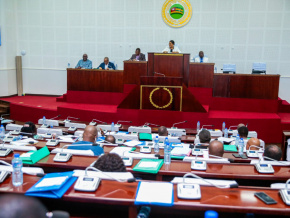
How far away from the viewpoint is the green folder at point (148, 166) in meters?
3.00

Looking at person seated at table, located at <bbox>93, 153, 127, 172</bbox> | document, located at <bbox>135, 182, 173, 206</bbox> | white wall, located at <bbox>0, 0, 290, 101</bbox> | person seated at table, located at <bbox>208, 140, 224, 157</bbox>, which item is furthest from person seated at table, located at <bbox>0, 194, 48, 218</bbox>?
white wall, located at <bbox>0, 0, 290, 101</bbox>

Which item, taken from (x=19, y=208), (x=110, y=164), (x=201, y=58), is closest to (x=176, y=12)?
(x=201, y=58)

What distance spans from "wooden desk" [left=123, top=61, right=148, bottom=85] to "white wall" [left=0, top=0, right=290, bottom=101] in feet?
8.55

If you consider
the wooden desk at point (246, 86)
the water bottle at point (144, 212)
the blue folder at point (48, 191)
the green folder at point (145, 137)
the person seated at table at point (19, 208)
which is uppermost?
the wooden desk at point (246, 86)

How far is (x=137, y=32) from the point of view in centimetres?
1055

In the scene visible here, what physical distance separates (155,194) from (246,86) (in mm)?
6587

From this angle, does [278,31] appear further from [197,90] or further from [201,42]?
[197,90]

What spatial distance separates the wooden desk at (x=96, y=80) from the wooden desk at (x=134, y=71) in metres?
0.60

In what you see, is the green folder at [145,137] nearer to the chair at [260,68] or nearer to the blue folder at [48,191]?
the blue folder at [48,191]

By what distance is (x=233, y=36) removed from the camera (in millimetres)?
10102

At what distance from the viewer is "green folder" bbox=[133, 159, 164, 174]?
3.00 meters

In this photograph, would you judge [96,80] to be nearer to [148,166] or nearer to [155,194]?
[148,166]

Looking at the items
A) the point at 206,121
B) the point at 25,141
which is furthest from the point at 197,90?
the point at 25,141

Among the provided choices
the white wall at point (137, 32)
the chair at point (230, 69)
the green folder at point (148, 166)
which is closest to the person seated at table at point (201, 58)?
the chair at point (230, 69)
